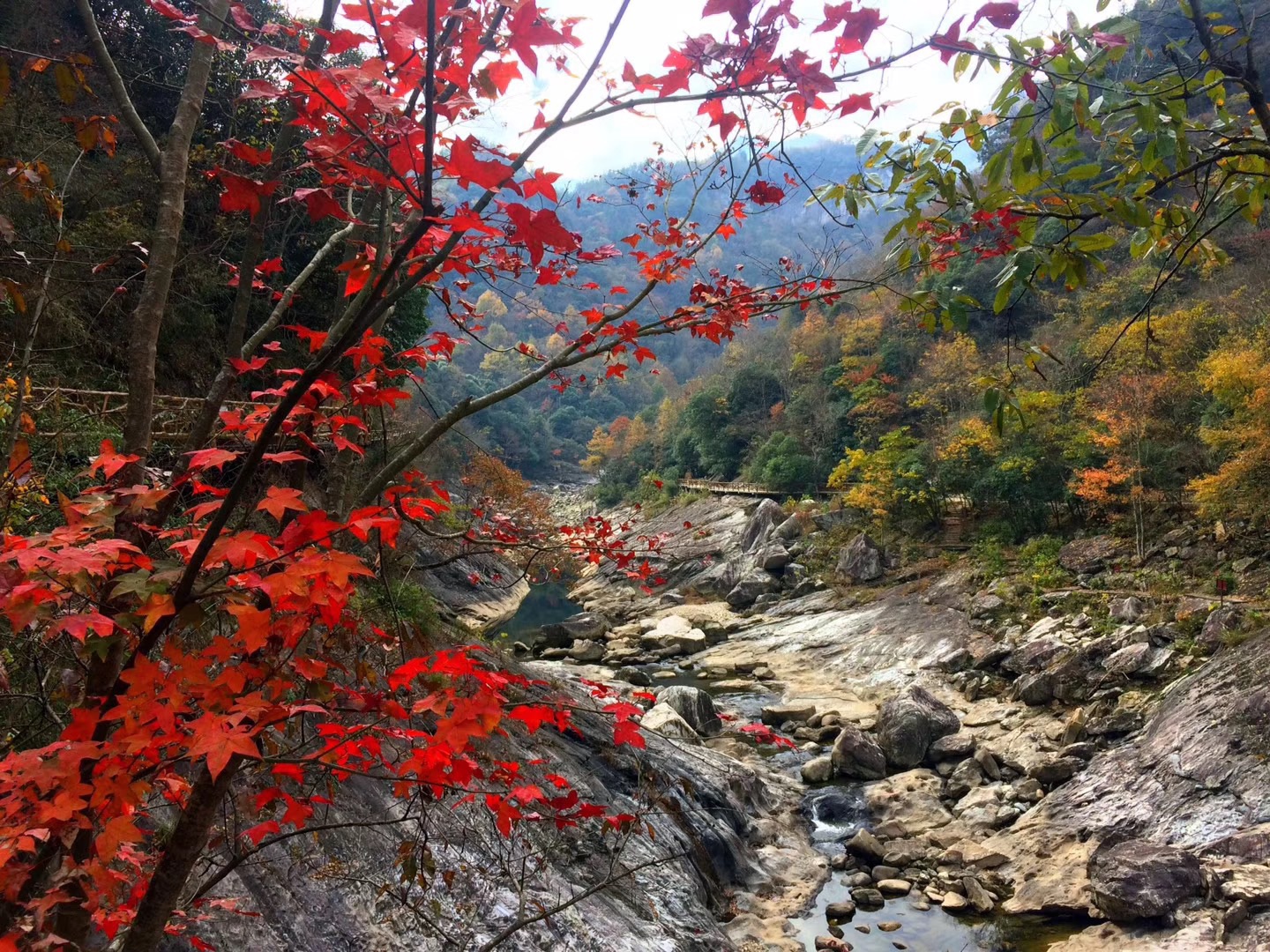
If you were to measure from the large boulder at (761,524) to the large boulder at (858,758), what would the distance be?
12.6 m

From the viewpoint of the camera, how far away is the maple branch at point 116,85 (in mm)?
1648

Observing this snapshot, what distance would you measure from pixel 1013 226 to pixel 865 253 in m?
45.1

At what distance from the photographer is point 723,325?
2.53m

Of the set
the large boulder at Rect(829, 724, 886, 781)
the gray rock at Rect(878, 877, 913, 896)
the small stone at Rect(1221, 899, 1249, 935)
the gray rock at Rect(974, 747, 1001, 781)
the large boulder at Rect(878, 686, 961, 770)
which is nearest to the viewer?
the small stone at Rect(1221, 899, 1249, 935)

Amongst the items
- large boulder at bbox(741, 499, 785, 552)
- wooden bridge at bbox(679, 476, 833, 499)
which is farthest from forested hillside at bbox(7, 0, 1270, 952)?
wooden bridge at bbox(679, 476, 833, 499)

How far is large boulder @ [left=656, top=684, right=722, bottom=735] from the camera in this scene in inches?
401

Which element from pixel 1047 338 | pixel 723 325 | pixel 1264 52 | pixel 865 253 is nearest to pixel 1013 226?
pixel 723 325

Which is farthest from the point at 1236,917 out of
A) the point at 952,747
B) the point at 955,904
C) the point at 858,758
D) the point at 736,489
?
the point at 736,489

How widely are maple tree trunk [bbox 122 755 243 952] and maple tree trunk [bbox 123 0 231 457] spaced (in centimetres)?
82

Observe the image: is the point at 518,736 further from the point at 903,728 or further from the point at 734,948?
the point at 903,728

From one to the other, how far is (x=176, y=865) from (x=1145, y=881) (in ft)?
22.4

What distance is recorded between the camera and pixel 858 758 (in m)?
9.35

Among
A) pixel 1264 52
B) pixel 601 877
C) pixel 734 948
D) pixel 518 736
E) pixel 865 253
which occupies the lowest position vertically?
pixel 734 948

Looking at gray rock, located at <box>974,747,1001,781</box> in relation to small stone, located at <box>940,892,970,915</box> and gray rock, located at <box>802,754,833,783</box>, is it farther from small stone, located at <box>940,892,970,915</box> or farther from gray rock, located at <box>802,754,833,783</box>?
small stone, located at <box>940,892,970,915</box>
